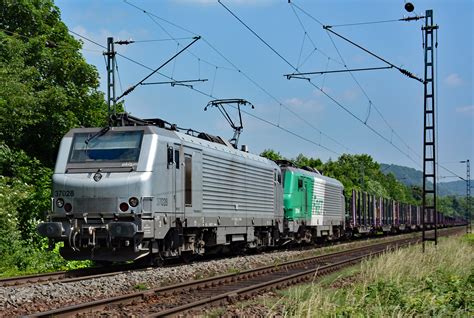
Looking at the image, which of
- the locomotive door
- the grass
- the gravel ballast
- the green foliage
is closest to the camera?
the grass

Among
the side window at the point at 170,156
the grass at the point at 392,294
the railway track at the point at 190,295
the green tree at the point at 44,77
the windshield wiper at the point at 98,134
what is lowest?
the railway track at the point at 190,295

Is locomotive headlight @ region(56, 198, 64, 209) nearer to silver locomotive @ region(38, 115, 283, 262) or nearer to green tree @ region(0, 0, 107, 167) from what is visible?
silver locomotive @ region(38, 115, 283, 262)

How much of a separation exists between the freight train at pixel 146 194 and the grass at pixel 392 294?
13.9 feet

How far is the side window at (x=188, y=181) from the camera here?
17.5 meters

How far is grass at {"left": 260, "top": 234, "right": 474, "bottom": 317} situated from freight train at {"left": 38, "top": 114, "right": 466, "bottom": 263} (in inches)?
167

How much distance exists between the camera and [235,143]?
23938 millimetres

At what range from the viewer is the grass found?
28.7ft

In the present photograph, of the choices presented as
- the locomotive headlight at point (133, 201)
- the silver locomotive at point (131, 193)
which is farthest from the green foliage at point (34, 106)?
the locomotive headlight at point (133, 201)

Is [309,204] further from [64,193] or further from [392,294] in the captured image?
[392,294]

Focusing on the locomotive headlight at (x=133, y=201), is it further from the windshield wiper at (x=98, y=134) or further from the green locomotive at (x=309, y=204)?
the green locomotive at (x=309, y=204)

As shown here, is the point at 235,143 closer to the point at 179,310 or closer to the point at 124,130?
the point at 124,130

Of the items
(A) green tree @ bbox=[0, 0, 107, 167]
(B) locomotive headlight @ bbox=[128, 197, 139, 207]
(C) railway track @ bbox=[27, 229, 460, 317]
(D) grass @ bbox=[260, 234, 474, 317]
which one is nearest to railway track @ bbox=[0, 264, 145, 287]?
(B) locomotive headlight @ bbox=[128, 197, 139, 207]

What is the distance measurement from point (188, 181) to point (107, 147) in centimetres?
259

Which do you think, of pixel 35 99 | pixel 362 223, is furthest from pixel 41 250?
pixel 362 223
